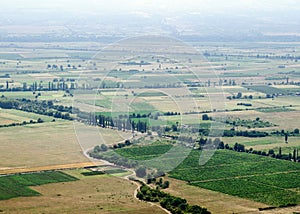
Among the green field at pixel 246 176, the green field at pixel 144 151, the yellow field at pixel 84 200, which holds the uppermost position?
the green field at pixel 144 151

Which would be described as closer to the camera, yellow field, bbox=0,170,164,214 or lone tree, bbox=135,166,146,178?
yellow field, bbox=0,170,164,214

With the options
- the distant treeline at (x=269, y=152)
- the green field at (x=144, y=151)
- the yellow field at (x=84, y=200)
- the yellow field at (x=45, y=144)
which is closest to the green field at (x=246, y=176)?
the distant treeline at (x=269, y=152)

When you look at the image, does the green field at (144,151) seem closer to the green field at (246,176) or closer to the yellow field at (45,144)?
the green field at (246,176)

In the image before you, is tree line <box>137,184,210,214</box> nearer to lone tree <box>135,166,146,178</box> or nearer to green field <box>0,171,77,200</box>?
lone tree <box>135,166,146,178</box>

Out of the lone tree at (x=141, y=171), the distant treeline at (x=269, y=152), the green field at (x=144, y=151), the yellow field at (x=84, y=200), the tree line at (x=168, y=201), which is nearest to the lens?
the tree line at (x=168, y=201)

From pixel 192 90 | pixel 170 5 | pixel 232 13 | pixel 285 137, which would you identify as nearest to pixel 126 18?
pixel 170 5

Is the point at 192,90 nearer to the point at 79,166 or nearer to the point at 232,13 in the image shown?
the point at 79,166

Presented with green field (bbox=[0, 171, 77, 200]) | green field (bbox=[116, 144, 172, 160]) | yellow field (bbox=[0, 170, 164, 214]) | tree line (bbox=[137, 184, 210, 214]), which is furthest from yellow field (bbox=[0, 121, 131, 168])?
tree line (bbox=[137, 184, 210, 214])

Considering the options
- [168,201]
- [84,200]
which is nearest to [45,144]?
[84,200]

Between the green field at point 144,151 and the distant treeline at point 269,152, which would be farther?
the distant treeline at point 269,152
